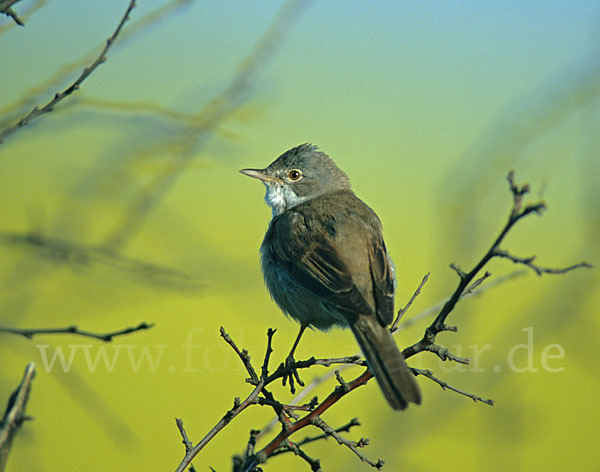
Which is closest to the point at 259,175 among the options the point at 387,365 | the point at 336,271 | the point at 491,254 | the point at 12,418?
the point at 336,271

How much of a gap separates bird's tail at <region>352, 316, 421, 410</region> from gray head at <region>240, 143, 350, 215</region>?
1.98m

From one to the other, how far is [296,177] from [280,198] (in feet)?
0.76

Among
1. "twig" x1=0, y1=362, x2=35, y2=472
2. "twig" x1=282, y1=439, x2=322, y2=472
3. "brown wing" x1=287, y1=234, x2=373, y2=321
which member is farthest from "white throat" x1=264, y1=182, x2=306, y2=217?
"twig" x1=0, y1=362, x2=35, y2=472

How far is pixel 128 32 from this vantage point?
258cm

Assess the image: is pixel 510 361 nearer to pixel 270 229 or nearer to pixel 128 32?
pixel 270 229

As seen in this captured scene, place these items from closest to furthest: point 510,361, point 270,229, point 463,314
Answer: point 463,314 < point 510,361 < point 270,229

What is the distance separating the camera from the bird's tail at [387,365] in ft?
9.21

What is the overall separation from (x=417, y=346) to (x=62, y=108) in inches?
69.8

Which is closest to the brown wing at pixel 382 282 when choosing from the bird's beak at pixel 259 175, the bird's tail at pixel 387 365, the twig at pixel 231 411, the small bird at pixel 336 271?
the small bird at pixel 336 271

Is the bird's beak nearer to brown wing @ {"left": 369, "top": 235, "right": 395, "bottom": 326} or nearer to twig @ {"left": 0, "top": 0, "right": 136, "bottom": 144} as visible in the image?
brown wing @ {"left": 369, "top": 235, "right": 395, "bottom": 326}

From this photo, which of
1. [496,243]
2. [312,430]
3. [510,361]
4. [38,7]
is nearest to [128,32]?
[38,7]

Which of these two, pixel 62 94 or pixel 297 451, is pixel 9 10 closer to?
pixel 62 94

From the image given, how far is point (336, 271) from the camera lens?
3.81m

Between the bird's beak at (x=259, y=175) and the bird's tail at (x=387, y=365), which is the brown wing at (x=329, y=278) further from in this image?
the bird's beak at (x=259, y=175)
